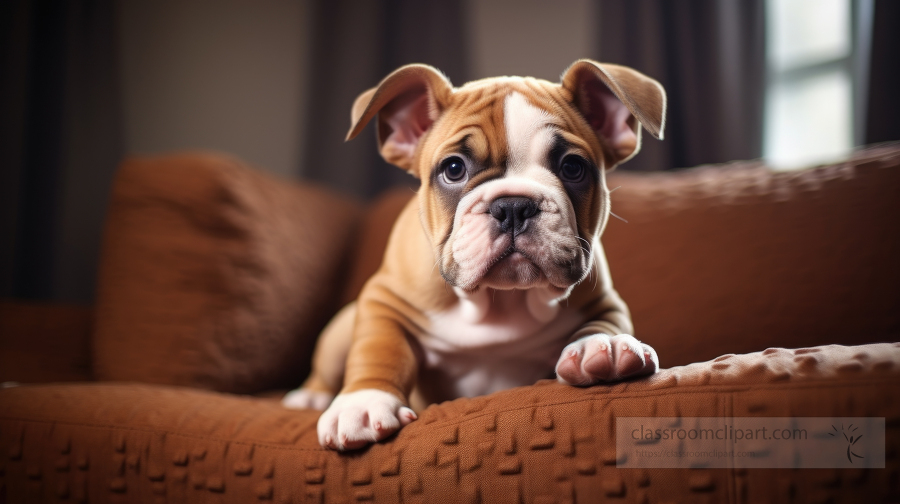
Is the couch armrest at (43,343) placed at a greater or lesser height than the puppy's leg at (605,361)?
lesser

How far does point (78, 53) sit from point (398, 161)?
183 cm

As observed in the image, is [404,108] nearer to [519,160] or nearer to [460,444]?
[519,160]

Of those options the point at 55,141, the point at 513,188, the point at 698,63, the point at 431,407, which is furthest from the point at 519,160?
the point at 55,141

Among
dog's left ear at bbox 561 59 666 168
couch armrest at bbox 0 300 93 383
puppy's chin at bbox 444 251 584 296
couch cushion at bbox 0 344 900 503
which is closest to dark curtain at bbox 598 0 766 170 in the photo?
dog's left ear at bbox 561 59 666 168

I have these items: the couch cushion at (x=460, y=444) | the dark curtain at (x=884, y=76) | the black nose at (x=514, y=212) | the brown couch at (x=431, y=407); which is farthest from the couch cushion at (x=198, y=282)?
the dark curtain at (x=884, y=76)

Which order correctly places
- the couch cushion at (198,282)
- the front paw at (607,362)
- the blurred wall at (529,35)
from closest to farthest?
the front paw at (607,362) < the couch cushion at (198,282) < the blurred wall at (529,35)

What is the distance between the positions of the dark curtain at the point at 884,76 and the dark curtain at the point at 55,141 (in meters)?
2.63

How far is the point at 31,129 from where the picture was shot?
6.75 ft

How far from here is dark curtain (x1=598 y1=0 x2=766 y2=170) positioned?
1.71 m

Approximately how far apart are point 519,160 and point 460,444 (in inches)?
16.4

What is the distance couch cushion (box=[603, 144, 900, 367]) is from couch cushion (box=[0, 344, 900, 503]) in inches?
19.6

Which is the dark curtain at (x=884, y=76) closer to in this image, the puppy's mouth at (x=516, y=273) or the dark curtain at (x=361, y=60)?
the dark curtain at (x=361, y=60)

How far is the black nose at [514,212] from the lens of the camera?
2.56 feet

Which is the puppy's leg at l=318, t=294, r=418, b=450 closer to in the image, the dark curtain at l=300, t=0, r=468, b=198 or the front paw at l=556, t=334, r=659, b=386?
the front paw at l=556, t=334, r=659, b=386
